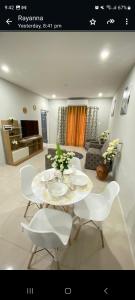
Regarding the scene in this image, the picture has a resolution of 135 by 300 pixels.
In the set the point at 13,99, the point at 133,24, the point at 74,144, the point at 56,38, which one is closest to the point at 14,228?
the point at 133,24

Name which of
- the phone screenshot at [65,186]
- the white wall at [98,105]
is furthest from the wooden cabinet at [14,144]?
the white wall at [98,105]

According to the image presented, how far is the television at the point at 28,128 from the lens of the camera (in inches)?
166

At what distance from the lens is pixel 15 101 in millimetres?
3967

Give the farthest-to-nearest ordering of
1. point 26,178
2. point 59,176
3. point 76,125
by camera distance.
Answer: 1. point 76,125
2. point 26,178
3. point 59,176

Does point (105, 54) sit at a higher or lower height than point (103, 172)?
higher

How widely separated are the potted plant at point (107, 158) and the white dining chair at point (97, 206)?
1190mm

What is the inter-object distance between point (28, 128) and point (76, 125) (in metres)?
2.60

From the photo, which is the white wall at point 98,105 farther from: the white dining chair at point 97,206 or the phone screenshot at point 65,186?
the white dining chair at point 97,206

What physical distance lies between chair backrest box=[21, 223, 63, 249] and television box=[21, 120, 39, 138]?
3.75 m

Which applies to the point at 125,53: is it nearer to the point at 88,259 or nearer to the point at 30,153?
the point at 88,259

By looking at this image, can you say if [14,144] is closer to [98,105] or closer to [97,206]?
[97,206]

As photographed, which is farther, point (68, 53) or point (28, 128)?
point (28, 128)

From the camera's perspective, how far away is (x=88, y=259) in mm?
1286

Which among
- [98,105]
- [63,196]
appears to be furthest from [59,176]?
[98,105]
